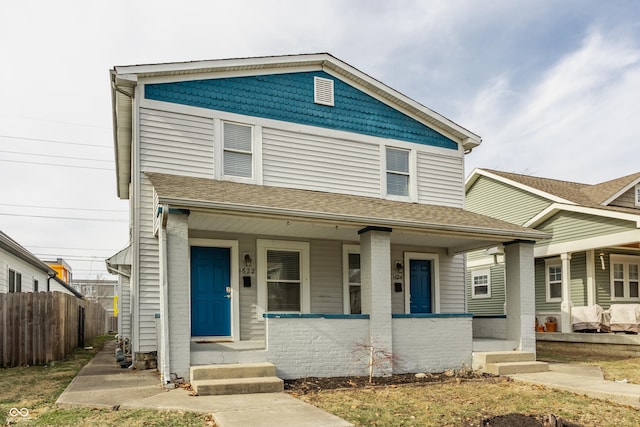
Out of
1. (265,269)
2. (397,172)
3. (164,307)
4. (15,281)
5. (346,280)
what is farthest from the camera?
(15,281)

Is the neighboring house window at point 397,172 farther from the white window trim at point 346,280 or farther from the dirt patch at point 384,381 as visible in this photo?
the dirt patch at point 384,381

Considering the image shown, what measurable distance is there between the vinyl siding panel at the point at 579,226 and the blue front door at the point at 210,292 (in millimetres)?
11177

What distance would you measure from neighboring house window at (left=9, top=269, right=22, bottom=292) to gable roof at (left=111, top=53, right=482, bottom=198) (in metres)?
5.00

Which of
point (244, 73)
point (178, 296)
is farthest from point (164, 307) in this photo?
point (244, 73)

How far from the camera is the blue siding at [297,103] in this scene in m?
11.6

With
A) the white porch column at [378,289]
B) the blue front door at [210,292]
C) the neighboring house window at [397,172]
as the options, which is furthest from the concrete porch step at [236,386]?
the neighboring house window at [397,172]

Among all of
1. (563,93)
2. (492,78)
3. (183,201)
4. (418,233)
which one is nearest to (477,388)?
(418,233)

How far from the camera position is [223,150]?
11703 mm

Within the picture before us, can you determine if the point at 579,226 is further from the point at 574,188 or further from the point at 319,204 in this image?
the point at 319,204

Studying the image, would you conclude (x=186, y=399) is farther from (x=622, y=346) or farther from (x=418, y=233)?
(x=622, y=346)

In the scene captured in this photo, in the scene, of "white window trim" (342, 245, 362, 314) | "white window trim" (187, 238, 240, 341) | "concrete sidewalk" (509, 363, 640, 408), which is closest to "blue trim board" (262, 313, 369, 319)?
"white window trim" (187, 238, 240, 341)

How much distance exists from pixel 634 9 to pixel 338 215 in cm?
693

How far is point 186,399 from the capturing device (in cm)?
739

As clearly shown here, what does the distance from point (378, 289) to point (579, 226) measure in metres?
9.64
